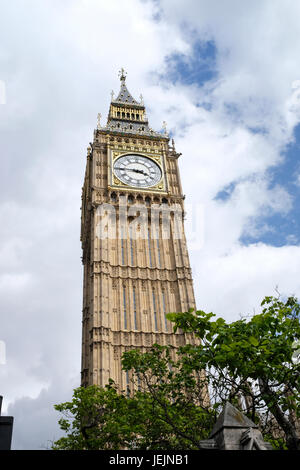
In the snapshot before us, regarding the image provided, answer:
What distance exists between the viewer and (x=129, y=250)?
46.1 metres

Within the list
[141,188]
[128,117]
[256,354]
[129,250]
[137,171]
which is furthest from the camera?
[128,117]

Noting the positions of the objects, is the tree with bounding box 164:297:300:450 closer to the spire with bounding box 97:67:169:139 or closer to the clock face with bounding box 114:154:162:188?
the clock face with bounding box 114:154:162:188

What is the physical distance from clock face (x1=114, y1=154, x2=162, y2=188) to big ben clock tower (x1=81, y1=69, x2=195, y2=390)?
0.39 feet

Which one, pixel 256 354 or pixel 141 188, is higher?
pixel 141 188

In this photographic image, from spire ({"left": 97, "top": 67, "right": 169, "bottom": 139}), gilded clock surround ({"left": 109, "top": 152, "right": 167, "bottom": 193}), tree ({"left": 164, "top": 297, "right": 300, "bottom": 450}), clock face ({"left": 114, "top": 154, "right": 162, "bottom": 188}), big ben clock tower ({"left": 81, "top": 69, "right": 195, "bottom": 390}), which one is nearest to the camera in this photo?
tree ({"left": 164, "top": 297, "right": 300, "bottom": 450})

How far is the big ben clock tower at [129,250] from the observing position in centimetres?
3959

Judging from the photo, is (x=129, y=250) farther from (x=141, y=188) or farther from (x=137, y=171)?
(x=137, y=171)

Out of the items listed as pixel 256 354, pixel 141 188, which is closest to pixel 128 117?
pixel 141 188

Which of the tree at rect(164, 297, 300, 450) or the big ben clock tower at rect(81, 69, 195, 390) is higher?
the big ben clock tower at rect(81, 69, 195, 390)

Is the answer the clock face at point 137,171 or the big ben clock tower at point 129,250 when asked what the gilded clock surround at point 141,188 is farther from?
the clock face at point 137,171

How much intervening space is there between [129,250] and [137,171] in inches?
419

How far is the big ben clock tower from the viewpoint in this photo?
39.6m

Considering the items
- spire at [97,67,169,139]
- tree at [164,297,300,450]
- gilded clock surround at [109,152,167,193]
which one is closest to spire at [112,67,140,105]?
spire at [97,67,169,139]
